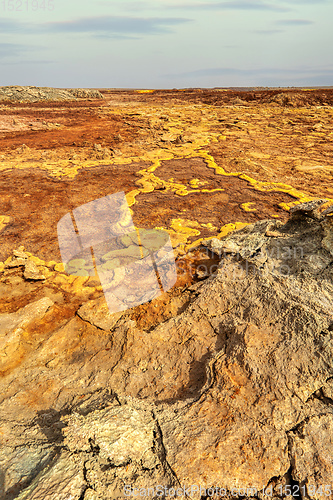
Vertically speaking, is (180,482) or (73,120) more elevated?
(73,120)

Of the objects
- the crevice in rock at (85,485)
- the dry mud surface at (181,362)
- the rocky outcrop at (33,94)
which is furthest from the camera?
the rocky outcrop at (33,94)

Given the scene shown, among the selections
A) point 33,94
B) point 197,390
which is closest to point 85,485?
point 197,390

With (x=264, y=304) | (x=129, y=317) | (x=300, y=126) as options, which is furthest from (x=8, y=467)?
(x=300, y=126)

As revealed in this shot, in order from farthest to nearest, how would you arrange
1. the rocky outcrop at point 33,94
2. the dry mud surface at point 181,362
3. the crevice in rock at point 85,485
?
the rocky outcrop at point 33,94 → the dry mud surface at point 181,362 → the crevice in rock at point 85,485

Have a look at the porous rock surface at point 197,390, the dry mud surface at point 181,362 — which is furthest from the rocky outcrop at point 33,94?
the porous rock surface at point 197,390

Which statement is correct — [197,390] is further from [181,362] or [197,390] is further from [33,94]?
[33,94]

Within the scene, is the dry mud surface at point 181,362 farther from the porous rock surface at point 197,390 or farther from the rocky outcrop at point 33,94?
the rocky outcrop at point 33,94

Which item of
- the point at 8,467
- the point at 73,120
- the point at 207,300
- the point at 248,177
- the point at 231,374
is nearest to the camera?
the point at 8,467

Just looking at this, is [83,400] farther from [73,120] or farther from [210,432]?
[73,120]

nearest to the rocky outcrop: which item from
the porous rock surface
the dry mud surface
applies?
the dry mud surface
